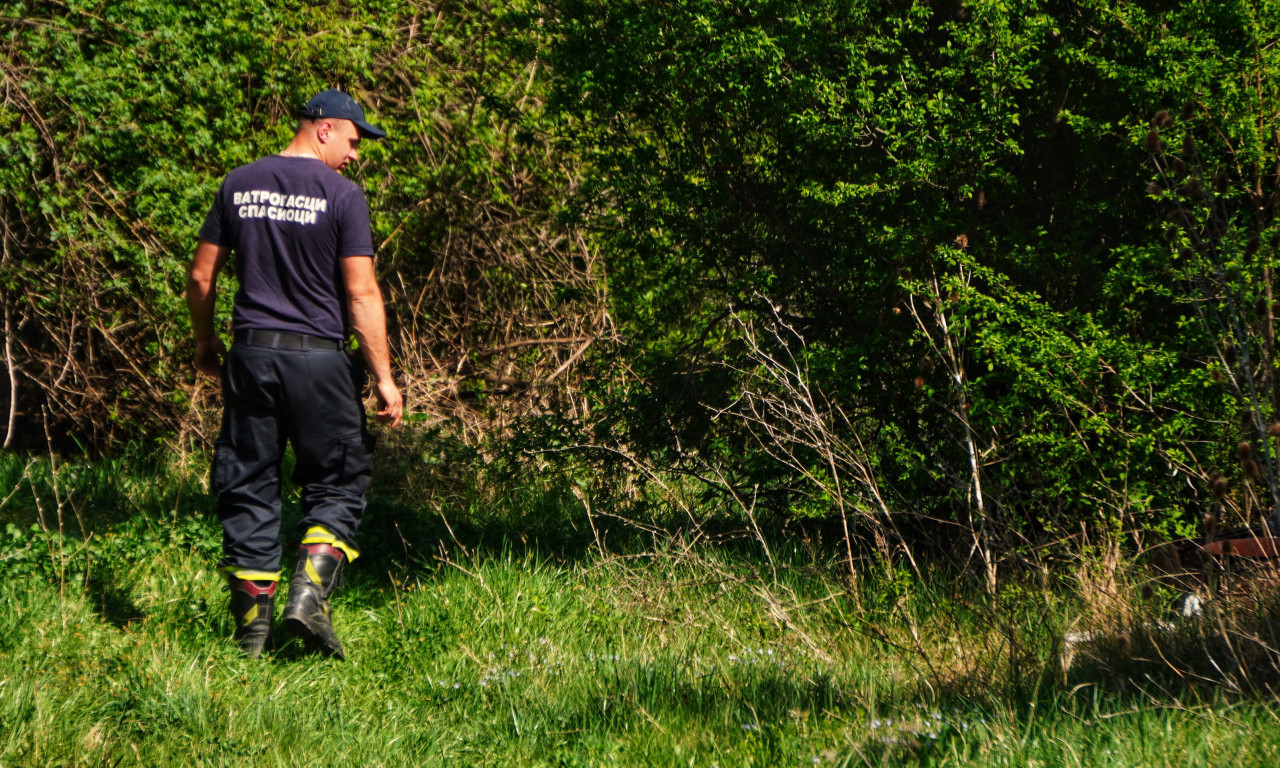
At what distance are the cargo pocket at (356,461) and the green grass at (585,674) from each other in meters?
0.56

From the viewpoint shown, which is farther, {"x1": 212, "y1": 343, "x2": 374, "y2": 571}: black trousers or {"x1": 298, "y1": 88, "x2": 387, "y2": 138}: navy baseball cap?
{"x1": 298, "y1": 88, "x2": 387, "y2": 138}: navy baseball cap

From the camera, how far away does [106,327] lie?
7.11 meters

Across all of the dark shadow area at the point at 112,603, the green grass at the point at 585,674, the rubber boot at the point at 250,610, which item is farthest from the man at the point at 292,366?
the dark shadow area at the point at 112,603

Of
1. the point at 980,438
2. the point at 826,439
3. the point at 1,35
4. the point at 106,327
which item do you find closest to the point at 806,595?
the point at 826,439

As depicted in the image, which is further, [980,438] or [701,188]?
[701,188]

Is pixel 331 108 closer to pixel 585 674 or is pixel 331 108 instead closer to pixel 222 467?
pixel 222 467

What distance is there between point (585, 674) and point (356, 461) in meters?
1.24

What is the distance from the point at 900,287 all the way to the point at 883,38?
3.57ft

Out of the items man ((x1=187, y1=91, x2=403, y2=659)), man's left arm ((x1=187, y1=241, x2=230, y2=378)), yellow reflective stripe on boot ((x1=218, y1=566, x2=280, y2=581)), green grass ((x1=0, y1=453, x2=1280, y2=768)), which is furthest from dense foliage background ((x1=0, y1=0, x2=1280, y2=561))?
man's left arm ((x1=187, y1=241, x2=230, y2=378))

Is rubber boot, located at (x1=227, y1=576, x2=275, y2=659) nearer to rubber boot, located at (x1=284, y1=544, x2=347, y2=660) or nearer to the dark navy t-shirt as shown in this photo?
rubber boot, located at (x1=284, y1=544, x2=347, y2=660)

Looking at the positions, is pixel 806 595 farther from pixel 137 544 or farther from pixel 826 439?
pixel 137 544

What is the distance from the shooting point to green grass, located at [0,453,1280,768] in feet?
9.52

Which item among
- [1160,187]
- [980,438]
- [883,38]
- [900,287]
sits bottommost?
[980,438]

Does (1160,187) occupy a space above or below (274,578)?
above
